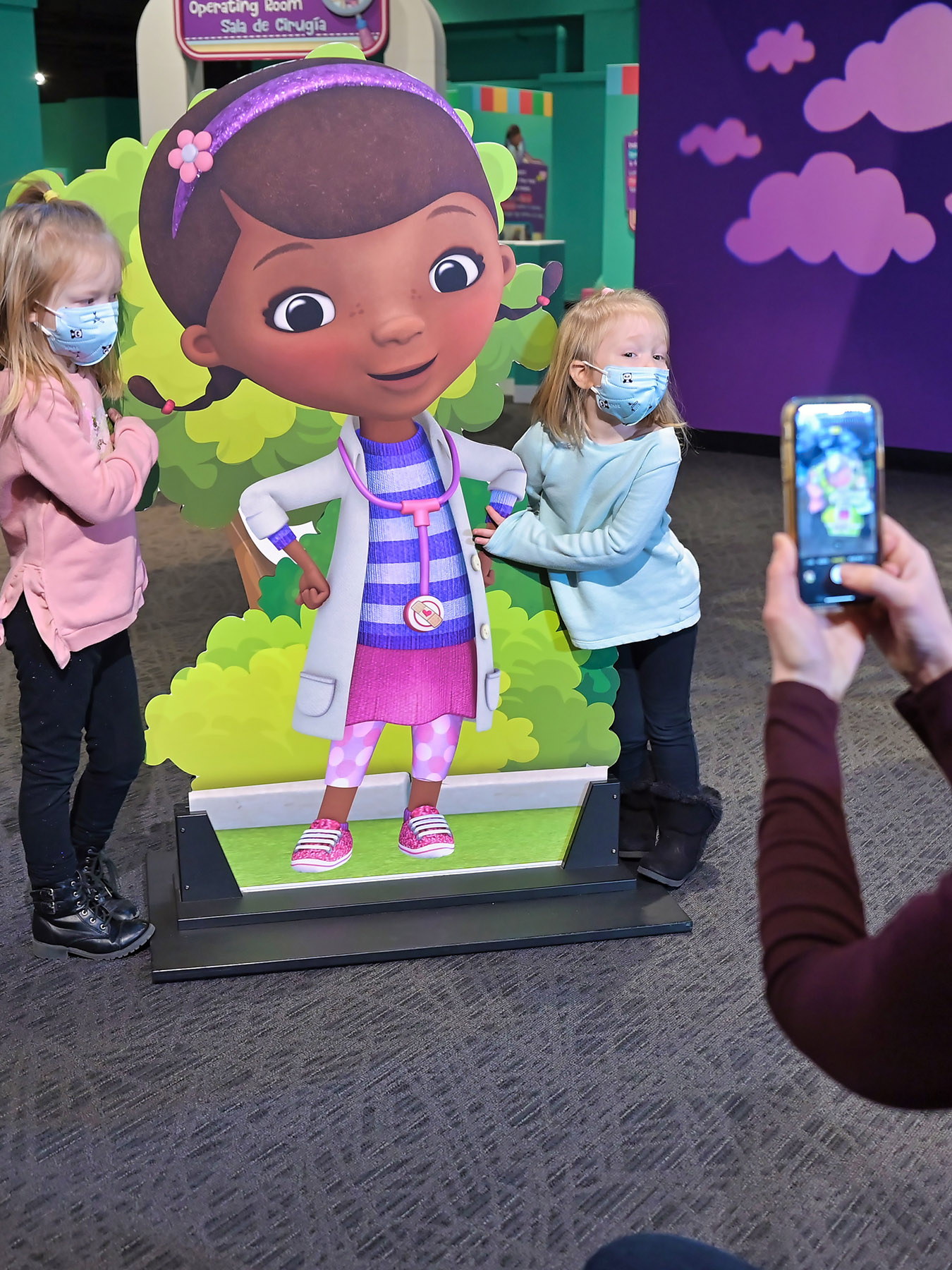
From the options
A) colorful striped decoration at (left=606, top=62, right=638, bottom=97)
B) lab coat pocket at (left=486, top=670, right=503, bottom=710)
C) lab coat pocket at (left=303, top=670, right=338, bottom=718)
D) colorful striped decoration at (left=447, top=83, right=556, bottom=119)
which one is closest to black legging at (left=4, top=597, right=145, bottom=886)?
lab coat pocket at (left=303, top=670, right=338, bottom=718)

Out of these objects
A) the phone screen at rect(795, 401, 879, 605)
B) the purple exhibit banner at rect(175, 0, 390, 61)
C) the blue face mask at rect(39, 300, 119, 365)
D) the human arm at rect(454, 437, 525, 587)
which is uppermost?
the purple exhibit banner at rect(175, 0, 390, 61)

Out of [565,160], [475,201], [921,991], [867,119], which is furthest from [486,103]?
[921,991]

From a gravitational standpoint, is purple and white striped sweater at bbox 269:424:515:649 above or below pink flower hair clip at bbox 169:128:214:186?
below

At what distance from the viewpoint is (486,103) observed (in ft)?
31.9

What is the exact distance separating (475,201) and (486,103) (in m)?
8.38

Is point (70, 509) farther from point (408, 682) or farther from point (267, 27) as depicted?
point (267, 27)

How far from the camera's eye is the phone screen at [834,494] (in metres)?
0.85

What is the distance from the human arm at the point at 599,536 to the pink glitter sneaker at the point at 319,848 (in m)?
0.57

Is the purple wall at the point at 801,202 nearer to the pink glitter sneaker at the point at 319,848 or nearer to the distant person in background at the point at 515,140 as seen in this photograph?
the distant person in background at the point at 515,140

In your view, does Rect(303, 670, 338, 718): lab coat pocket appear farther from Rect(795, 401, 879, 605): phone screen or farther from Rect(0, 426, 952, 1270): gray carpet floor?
Rect(795, 401, 879, 605): phone screen

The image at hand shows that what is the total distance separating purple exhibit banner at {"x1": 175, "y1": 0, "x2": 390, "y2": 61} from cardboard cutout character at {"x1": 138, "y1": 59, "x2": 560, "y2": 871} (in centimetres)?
279

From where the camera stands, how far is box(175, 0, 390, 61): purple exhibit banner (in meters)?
4.49

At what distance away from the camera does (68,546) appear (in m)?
1.95

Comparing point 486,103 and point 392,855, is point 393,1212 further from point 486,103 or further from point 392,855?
point 486,103
